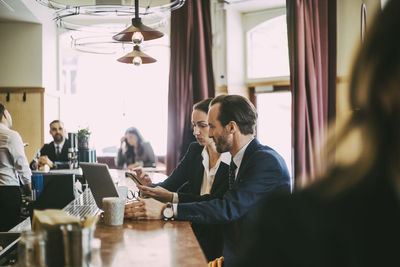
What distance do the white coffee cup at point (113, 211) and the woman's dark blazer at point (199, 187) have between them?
494 millimetres

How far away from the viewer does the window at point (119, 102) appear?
30.0 ft

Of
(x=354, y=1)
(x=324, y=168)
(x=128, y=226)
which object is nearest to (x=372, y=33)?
(x=324, y=168)

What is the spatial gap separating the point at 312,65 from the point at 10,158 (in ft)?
10.1

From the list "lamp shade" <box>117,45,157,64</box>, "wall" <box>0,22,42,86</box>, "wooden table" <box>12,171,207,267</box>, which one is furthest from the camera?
"wall" <box>0,22,42,86</box>

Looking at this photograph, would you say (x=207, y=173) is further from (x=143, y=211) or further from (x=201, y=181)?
(x=143, y=211)

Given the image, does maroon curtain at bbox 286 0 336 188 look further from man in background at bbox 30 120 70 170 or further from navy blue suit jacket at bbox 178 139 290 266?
man in background at bbox 30 120 70 170

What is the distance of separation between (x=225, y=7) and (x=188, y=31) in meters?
0.69

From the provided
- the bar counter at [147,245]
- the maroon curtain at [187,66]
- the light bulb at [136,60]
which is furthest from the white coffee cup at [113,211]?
the maroon curtain at [187,66]

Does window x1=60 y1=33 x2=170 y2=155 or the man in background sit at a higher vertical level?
window x1=60 y1=33 x2=170 y2=155

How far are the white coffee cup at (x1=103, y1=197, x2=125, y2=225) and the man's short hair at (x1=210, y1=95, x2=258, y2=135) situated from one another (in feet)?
2.52

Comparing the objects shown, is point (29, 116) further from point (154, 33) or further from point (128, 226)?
point (128, 226)

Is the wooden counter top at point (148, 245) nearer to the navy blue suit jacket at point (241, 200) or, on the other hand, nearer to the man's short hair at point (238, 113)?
the navy blue suit jacket at point (241, 200)

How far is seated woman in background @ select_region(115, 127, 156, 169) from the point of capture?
6.39 meters

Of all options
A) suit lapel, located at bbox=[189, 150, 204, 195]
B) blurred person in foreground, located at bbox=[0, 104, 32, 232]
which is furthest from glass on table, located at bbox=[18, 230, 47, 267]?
blurred person in foreground, located at bbox=[0, 104, 32, 232]
